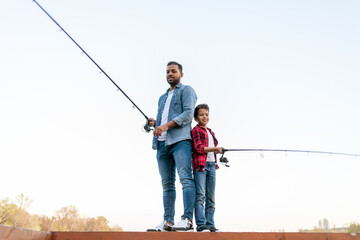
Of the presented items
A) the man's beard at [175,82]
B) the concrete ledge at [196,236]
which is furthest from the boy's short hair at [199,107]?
the concrete ledge at [196,236]

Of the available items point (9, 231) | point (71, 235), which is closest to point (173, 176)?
point (71, 235)

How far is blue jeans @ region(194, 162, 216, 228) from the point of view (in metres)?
3.57

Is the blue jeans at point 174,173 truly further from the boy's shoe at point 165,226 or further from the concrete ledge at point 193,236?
the concrete ledge at point 193,236

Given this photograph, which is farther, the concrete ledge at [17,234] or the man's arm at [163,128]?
the man's arm at [163,128]

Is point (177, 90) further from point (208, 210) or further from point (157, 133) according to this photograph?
point (208, 210)

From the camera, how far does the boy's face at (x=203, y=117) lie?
406cm

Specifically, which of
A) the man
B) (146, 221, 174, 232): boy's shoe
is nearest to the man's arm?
the man

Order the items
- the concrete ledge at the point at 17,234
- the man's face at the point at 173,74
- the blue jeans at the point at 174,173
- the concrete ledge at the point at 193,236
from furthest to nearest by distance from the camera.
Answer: the man's face at the point at 173,74, the blue jeans at the point at 174,173, the concrete ledge at the point at 193,236, the concrete ledge at the point at 17,234

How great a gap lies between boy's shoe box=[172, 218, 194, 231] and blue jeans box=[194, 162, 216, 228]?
182 mm

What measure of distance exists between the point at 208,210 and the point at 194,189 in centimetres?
43

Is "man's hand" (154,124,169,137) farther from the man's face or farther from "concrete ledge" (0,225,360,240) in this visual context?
"concrete ledge" (0,225,360,240)

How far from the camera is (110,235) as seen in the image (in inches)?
92.4

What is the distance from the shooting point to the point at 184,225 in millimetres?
3330

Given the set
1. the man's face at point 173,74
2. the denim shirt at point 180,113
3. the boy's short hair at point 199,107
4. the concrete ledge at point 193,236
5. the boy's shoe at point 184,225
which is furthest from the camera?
the boy's short hair at point 199,107
